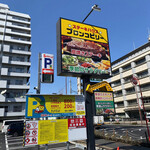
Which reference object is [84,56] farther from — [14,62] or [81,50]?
[14,62]

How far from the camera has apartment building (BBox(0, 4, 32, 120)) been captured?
3609 centimetres

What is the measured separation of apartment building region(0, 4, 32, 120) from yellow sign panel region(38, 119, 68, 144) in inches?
1223

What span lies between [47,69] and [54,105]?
2687 millimetres

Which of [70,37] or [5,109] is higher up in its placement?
[70,37]

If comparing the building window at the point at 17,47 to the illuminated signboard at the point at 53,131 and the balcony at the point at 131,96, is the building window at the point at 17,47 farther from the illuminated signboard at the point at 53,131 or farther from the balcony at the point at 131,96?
the illuminated signboard at the point at 53,131

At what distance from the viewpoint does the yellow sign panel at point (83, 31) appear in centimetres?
907

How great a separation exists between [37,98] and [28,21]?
1900 inches

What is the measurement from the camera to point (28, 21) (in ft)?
161

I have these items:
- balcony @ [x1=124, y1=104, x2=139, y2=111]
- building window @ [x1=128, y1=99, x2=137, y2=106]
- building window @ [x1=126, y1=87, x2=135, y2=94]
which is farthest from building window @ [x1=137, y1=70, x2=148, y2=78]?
balcony @ [x1=124, y1=104, x2=139, y2=111]

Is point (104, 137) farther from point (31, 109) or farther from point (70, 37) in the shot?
point (70, 37)

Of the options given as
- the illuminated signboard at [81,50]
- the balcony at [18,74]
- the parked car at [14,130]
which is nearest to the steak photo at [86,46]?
the illuminated signboard at [81,50]

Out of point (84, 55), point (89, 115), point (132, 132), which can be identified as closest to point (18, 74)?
point (132, 132)

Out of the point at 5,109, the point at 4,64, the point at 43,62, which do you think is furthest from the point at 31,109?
the point at 4,64

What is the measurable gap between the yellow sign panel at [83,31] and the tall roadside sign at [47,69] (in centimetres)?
206
